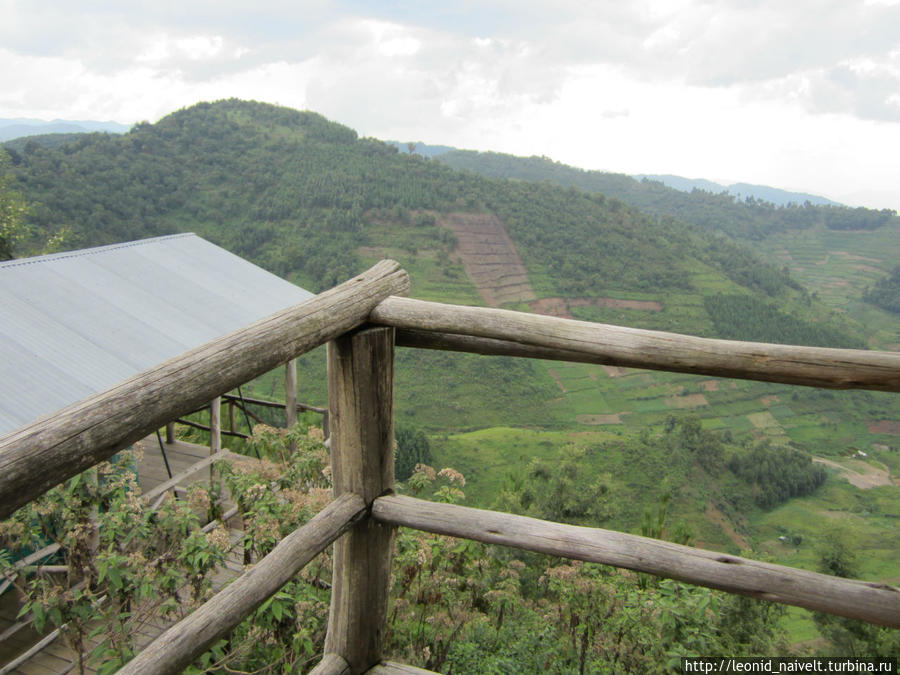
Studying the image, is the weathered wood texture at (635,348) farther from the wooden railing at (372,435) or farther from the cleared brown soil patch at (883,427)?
the cleared brown soil patch at (883,427)

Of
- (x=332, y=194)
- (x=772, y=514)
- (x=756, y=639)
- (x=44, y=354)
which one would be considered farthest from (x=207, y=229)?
(x=756, y=639)

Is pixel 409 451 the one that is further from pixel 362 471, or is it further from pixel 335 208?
pixel 335 208

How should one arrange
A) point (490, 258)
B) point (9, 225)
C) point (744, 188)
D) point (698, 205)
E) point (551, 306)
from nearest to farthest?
point (9, 225), point (551, 306), point (490, 258), point (698, 205), point (744, 188)

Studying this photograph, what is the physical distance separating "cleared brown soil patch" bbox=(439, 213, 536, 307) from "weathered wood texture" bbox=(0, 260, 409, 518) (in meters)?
36.3

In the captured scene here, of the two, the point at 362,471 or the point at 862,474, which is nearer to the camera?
the point at 362,471

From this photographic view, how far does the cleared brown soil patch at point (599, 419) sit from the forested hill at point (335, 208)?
8.72 meters

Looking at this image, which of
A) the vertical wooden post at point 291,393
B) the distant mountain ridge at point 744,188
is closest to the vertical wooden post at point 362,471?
the vertical wooden post at point 291,393

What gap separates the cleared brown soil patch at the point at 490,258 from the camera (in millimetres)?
39375

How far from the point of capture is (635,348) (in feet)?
3.46

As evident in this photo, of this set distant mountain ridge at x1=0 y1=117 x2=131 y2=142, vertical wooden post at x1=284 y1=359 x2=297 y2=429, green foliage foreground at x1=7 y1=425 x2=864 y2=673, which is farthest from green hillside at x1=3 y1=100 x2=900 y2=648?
distant mountain ridge at x1=0 y1=117 x2=131 y2=142

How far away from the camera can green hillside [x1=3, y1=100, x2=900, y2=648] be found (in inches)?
902

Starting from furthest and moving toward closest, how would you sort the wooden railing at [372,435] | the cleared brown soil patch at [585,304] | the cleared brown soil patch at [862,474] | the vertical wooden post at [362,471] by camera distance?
1. the cleared brown soil patch at [585,304]
2. the cleared brown soil patch at [862,474]
3. the vertical wooden post at [362,471]
4. the wooden railing at [372,435]

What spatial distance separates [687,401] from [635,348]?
36.1 meters

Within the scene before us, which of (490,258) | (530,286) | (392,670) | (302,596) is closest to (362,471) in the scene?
(392,670)
